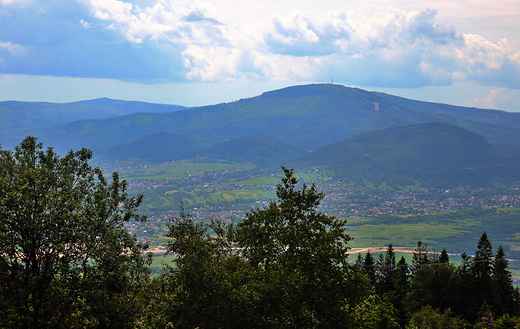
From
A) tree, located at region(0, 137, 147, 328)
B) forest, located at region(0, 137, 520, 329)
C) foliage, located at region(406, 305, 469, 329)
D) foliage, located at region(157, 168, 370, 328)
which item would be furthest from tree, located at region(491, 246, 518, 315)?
tree, located at region(0, 137, 147, 328)

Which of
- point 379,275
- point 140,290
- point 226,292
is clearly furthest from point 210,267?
point 379,275

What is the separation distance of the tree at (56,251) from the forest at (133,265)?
52 mm

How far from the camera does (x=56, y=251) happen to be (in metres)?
18.6

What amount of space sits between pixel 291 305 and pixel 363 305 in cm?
548

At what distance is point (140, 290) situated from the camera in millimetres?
21234

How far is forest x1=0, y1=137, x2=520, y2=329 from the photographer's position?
695 inches

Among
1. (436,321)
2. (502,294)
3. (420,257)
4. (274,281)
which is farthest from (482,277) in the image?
(274,281)

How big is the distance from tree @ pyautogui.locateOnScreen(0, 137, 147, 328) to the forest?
0.17 ft

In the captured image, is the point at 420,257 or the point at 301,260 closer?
the point at 301,260

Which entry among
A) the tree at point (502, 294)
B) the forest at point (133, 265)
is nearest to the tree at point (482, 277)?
the tree at point (502, 294)

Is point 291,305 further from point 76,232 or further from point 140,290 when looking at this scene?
point 76,232

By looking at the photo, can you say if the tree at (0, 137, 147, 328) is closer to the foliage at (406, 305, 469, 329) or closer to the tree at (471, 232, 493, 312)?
the foliage at (406, 305, 469, 329)

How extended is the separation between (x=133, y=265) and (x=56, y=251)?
140 inches

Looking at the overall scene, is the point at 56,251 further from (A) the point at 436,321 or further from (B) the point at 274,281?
(A) the point at 436,321
